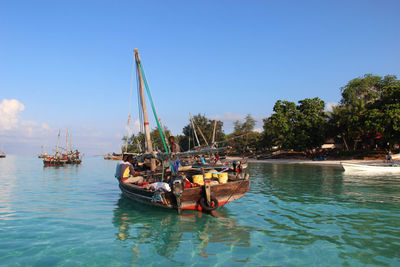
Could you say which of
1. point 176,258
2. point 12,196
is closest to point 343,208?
point 176,258

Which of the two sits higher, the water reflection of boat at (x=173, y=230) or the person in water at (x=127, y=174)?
the person in water at (x=127, y=174)

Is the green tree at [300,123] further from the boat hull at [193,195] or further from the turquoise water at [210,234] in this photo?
the boat hull at [193,195]

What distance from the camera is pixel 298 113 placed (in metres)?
59.1

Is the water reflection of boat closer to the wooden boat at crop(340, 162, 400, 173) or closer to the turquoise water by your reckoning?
the turquoise water

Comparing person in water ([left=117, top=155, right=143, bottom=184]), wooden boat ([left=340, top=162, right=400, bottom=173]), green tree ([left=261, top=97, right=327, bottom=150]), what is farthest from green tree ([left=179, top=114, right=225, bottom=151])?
person in water ([left=117, top=155, right=143, bottom=184])

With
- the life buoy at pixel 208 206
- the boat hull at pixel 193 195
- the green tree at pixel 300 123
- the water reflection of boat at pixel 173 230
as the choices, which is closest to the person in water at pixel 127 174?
the water reflection of boat at pixel 173 230

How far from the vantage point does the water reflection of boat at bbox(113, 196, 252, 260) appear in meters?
8.79

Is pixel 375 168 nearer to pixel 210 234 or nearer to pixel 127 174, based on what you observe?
pixel 127 174

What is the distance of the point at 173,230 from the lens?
10.3 m

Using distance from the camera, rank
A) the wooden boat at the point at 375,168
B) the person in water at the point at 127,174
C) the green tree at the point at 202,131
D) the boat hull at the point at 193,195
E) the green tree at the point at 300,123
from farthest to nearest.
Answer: the green tree at the point at 202,131, the green tree at the point at 300,123, the wooden boat at the point at 375,168, the person in water at the point at 127,174, the boat hull at the point at 193,195

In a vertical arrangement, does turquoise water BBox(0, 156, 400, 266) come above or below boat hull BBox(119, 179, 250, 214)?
below

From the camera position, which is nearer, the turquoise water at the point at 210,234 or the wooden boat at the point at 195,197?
the turquoise water at the point at 210,234

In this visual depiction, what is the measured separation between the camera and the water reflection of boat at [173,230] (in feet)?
28.8

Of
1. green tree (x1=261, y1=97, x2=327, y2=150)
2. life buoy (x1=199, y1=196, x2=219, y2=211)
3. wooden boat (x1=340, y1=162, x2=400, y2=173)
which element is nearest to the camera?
life buoy (x1=199, y1=196, x2=219, y2=211)
